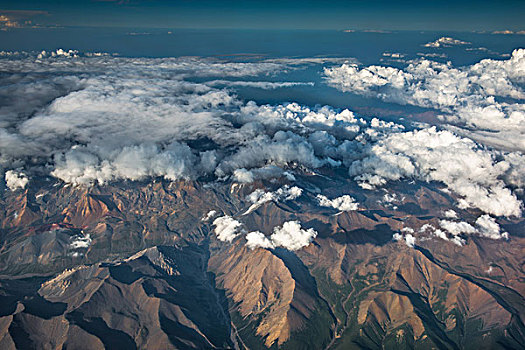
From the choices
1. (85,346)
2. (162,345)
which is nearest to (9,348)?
(85,346)

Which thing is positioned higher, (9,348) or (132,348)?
(9,348)

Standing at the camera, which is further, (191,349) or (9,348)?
(191,349)

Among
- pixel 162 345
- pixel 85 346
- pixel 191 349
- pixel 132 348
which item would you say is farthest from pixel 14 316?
pixel 191 349

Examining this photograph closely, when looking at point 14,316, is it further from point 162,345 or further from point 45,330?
point 162,345

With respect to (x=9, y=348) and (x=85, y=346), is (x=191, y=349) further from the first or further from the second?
(x=9, y=348)

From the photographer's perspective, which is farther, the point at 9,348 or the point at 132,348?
the point at 132,348

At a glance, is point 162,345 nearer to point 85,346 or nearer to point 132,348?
point 132,348

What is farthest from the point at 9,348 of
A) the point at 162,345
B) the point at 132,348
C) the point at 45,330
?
the point at 162,345
